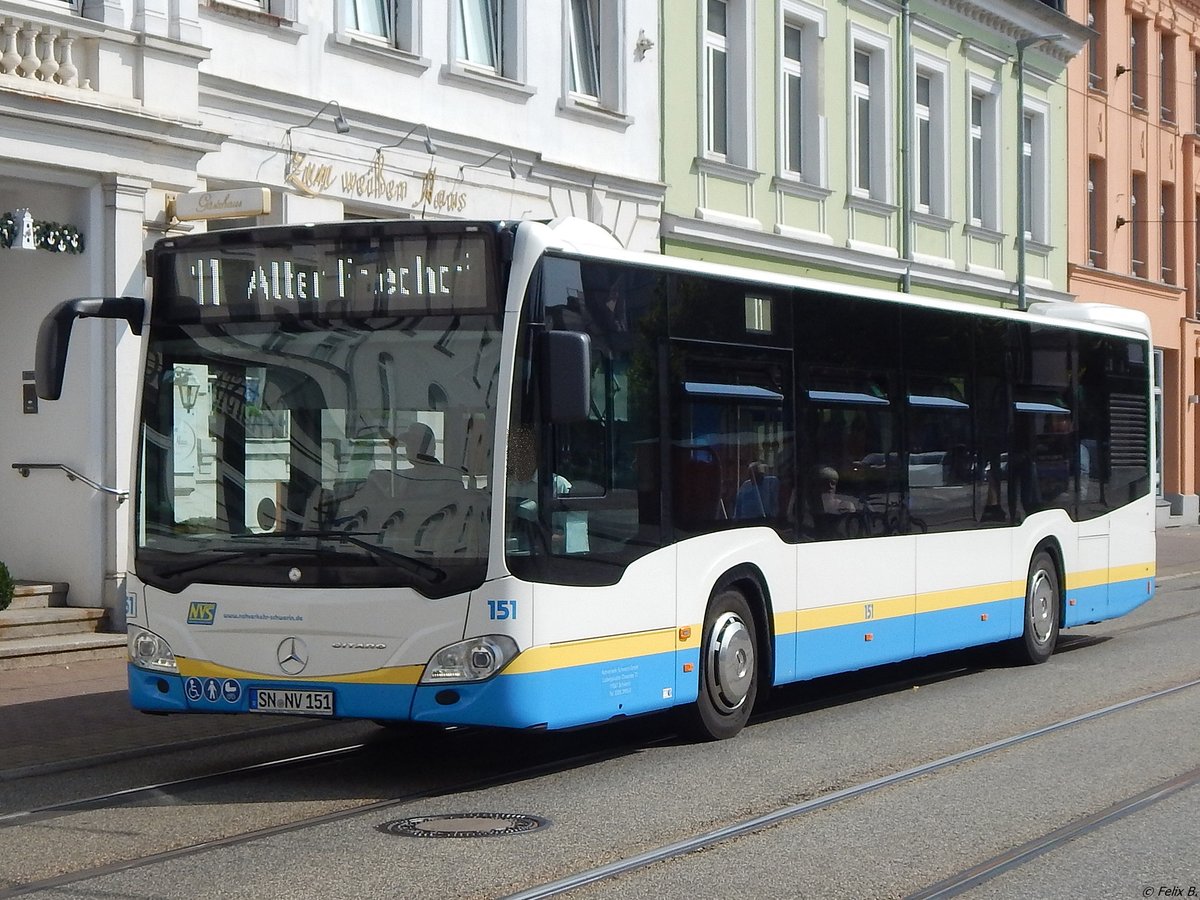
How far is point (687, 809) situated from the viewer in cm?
836

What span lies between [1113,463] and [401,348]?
367 inches

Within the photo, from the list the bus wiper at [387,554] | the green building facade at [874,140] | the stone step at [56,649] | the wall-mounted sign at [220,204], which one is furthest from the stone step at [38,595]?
the green building facade at [874,140]

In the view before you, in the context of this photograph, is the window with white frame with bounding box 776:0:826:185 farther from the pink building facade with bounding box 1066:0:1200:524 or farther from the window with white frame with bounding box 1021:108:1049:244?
the pink building facade with bounding box 1066:0:1200:524

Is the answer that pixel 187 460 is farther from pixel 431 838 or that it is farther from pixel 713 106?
pixel 713 106

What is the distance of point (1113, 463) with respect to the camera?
1636 cm

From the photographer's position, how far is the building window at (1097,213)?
37.9 metres

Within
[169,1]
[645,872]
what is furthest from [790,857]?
[169,1]

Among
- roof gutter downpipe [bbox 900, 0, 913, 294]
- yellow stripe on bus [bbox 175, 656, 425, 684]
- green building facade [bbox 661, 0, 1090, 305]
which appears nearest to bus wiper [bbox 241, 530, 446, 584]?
yellow stripe on bus [bbox 175, 656, 425, 684]

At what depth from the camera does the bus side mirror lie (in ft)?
28.4

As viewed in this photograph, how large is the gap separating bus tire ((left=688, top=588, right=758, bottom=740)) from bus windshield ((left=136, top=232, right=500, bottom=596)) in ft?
7.12

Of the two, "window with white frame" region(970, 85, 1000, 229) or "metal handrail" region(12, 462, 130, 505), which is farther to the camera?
"window with white frame" region(970, 85, 1000, 229)

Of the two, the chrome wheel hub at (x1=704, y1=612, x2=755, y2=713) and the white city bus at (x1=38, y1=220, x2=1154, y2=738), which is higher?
the white city bus at (x1=38, y1=220, x2=1154, y2=738)

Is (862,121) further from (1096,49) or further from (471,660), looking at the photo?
(471,660)

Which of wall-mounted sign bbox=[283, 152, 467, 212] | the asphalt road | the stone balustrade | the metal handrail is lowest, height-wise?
the asphalt road
